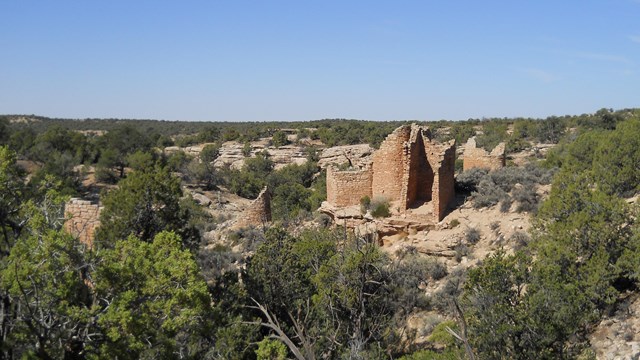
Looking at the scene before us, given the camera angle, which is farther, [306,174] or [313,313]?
[306,174]

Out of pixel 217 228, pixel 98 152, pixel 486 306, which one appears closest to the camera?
pixel 486 306

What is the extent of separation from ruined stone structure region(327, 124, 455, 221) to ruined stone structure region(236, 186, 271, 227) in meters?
5.79

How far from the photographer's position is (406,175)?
16.8 meters

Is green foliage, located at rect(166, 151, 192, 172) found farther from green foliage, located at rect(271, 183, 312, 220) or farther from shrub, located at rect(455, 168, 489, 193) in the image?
shrub, located at rect(455, 168, 489, 193)

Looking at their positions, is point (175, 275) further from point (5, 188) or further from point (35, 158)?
point (35, 158)

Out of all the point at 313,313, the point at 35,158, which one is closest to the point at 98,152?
the point at 35,158

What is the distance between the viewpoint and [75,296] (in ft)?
26.1

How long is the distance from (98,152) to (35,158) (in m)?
6.09

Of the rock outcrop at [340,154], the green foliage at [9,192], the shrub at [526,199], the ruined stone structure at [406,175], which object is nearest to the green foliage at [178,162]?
the rock outcrop at [340,154]

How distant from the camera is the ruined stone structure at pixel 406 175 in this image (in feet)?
55.2

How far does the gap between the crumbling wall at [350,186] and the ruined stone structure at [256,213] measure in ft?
18.4

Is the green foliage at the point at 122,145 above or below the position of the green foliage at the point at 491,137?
below

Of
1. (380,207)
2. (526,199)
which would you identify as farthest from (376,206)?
(526,199)

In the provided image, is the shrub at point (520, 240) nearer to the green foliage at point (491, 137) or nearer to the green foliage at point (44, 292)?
the green foliage at point (44, 292)
